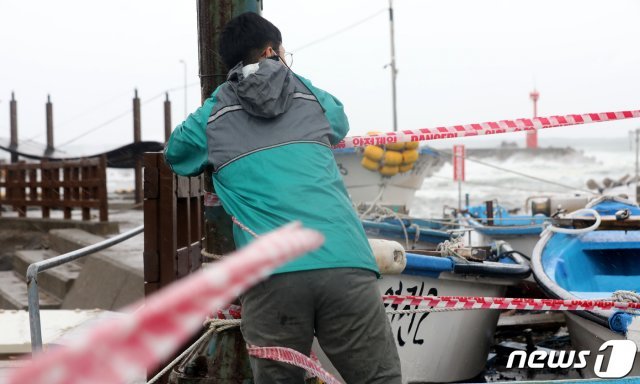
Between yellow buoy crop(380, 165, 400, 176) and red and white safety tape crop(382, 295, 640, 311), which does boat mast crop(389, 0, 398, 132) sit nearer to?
yellow buoy crop(380, 165, 400, 176)

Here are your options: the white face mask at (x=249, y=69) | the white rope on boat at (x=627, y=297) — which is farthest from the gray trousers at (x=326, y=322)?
the white rope on boat at (x=627, y=297)

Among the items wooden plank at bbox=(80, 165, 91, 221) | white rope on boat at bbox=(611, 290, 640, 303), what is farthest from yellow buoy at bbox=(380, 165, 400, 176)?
white rope on boat at bbox=(611, 290, 640, 303)

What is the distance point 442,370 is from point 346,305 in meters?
2.86

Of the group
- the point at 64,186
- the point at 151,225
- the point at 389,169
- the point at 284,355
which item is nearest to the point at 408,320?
the point at 151,225

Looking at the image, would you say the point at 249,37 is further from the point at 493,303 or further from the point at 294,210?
the point at 493,303

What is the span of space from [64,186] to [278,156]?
11.9 m

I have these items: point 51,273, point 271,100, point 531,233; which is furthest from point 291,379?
point 51,273

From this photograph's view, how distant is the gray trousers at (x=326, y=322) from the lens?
2.08 meters

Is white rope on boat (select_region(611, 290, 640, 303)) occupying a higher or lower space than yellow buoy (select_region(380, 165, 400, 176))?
lower

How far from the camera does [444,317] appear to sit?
15.2 feet

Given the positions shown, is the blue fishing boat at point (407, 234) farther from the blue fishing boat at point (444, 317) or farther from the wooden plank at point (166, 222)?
the wooden plank at point (166, 222)

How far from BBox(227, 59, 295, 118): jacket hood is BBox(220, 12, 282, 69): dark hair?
0.47 ft

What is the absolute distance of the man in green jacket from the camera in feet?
6.87

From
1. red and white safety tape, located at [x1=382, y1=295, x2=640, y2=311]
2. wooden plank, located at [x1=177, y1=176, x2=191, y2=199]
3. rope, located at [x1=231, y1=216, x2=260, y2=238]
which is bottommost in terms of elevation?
red and white safety tape, located at [x1=382, y1=295, x2=640, y2=311]
